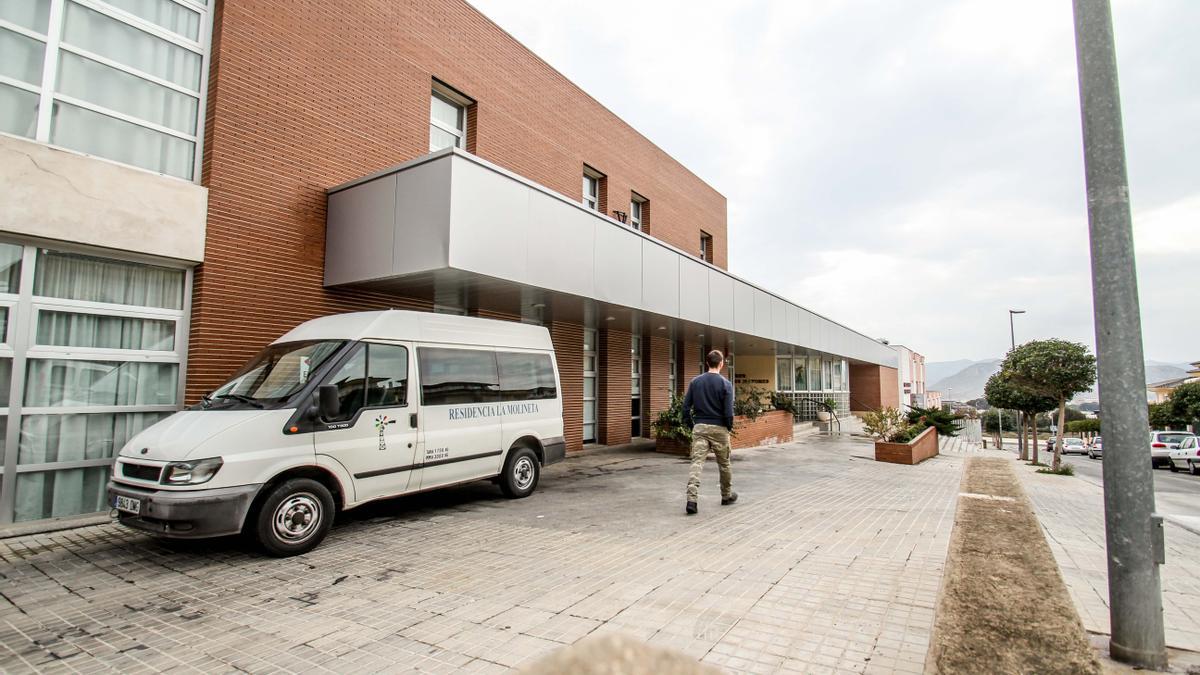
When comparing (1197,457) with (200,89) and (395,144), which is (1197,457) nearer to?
(395,144)

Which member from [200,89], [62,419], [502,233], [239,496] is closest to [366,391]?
[239,496]

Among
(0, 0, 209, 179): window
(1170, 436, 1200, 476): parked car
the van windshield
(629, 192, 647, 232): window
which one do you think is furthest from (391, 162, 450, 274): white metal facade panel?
(1170, 436, 1200, 476): parked car

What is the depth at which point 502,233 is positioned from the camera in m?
8.38

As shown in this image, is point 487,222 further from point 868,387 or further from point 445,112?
point 868,387

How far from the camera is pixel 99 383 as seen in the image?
721cm

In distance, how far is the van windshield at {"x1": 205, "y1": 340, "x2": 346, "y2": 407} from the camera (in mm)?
5906

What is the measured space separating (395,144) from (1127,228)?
395 inches

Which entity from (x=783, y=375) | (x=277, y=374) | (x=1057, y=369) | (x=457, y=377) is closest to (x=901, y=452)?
(x=1057, y=369)

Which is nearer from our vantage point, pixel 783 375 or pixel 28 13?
pixel 28 13

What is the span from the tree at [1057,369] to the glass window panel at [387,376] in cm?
1570

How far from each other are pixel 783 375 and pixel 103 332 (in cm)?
2321

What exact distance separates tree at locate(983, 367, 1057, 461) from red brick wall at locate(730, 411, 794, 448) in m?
6.38

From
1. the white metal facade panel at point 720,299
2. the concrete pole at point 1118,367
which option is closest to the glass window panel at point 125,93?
the concrete pole at point 1118,367

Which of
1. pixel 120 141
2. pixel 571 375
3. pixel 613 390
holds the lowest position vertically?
pixel 613 390
